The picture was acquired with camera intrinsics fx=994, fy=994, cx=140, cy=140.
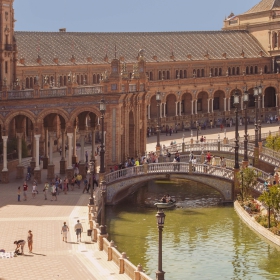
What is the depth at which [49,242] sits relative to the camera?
2307 inches

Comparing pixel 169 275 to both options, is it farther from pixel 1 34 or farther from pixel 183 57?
pixel 183 57

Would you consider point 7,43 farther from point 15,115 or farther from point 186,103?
point 186,103

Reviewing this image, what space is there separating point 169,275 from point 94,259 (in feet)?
15.7

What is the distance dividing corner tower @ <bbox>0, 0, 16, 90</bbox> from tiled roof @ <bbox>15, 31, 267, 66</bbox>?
24.8m

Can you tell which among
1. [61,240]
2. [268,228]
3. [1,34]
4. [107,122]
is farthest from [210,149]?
[61,240]

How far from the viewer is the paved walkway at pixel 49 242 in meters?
51.1

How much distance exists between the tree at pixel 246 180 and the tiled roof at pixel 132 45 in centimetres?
4862

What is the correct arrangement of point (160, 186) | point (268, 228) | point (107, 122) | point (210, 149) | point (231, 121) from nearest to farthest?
point (268, 228), point (107, 122), point (160, 186), point (210, 149), point (231, 121)

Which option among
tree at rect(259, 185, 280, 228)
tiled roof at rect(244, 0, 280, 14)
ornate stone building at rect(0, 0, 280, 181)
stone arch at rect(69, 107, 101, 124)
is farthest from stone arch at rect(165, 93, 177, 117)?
tree at rect(259, 185, 280, 228)

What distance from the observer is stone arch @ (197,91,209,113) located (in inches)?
5650

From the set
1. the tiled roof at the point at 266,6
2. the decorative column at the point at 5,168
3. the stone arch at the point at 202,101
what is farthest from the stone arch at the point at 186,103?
the decorative column at the point at 5,168

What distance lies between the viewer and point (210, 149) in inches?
3841

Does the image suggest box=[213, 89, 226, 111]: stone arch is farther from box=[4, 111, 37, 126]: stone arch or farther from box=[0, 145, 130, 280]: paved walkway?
box=[0, 145, 130, 280]: paved walkway

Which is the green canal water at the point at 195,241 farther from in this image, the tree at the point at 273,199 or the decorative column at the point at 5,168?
the decorative column at the point at 5,168
